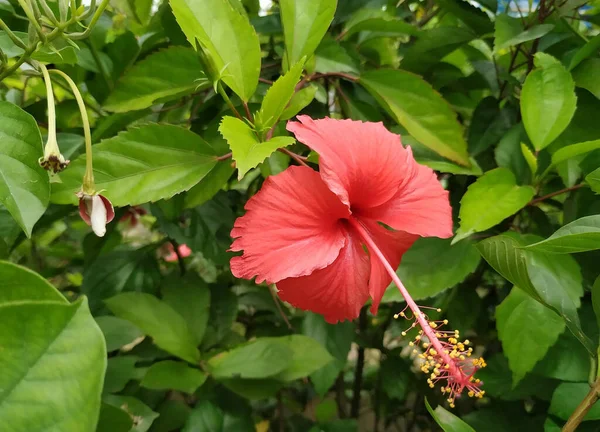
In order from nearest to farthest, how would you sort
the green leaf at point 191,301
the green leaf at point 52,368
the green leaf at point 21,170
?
the green leaf at point 52,368 → the green leaf at point 21,170 → the green leaf at point 191,301

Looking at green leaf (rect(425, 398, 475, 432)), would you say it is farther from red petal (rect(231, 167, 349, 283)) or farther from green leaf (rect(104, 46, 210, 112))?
green leaf (rect(104, 46, 210, 112))

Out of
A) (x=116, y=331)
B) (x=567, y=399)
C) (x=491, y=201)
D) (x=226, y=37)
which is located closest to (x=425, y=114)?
(x=491, y=201)

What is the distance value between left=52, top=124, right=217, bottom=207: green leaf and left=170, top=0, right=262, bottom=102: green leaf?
0.26ft

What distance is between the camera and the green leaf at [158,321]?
0.64 meters

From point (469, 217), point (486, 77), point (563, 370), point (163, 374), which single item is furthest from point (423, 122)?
point (163, 374)

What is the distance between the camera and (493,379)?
716 millimetres

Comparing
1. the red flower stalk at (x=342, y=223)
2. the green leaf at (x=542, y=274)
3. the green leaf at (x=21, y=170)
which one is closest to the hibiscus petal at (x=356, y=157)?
the red flower stalk at (x=342, y=223)

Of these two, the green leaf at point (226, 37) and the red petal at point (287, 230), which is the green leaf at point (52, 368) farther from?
the green leaf at point (226, 37)

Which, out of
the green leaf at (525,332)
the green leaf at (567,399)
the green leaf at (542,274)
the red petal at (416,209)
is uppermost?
the red petal at (416,209)

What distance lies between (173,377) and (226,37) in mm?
413

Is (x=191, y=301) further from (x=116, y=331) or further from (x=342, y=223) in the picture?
(x=342, y=223)

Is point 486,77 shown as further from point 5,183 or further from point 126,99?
point 5,183

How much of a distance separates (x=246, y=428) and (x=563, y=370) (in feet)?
1.31

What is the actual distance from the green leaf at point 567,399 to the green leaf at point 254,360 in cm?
A: 31
